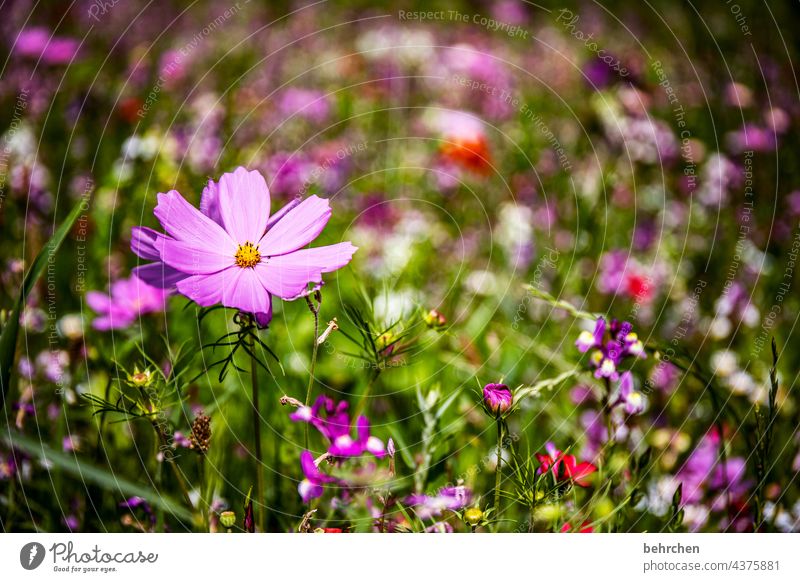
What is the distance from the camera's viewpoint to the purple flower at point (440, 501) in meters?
0.71

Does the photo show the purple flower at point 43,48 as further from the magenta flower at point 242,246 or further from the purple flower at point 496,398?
the purple flower at point 496,398

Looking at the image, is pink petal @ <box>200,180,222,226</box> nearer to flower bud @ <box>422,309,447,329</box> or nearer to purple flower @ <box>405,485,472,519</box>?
flower bud @ <box>422,309,447,329</box>

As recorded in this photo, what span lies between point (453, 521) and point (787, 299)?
76 cm

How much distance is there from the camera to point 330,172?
1.46 meters

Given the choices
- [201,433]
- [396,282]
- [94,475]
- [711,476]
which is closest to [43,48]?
[396,282]

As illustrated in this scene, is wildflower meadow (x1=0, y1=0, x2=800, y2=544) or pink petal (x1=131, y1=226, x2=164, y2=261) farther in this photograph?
wildflower meadow (x1=0, y1=0, x2=800, y2=544)

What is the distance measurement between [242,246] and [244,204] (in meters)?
0.04

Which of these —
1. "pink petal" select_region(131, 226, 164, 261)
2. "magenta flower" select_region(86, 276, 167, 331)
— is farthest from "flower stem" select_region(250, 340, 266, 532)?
"magenta flower" select_region(86, 276, 167, 331)

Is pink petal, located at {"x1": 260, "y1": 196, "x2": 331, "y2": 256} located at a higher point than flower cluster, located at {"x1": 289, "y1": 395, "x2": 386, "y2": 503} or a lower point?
higher

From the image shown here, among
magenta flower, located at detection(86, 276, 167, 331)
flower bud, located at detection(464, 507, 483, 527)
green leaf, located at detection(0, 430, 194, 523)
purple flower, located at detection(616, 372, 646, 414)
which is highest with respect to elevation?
magenta flower, located at detection(86, 276, 167, 331)

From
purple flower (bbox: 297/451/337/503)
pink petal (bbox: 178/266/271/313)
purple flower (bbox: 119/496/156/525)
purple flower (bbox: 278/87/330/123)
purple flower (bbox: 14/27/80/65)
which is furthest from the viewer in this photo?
purple flower (bbox: 278/87/330/123)

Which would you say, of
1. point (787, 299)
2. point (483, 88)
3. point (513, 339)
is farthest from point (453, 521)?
point (483, 88)

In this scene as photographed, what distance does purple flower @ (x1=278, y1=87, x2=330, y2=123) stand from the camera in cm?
166

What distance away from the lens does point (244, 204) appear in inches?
23.1
